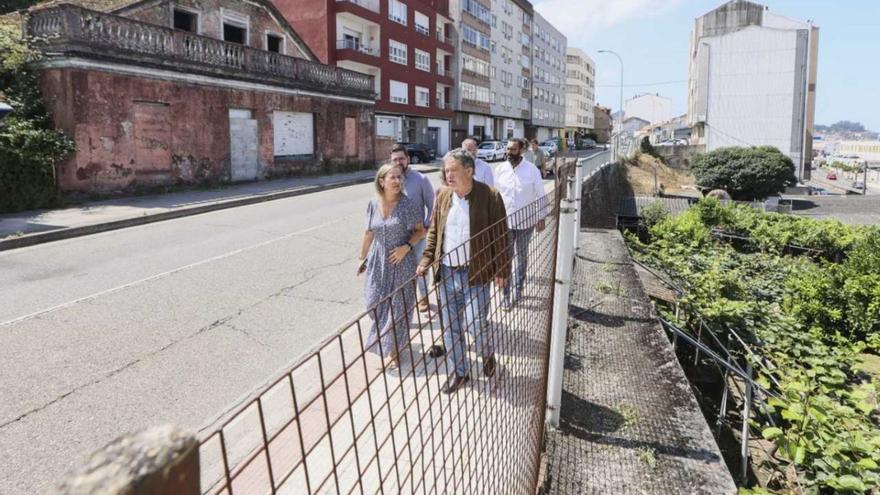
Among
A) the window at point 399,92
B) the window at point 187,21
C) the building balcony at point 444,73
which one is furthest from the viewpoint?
the building balcony at point 444,73

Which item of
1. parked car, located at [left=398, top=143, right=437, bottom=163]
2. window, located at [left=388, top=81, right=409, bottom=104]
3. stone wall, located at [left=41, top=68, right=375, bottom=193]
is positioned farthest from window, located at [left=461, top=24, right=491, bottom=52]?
stone wall, located at [left=41, top=68, right=375, bottom=193]

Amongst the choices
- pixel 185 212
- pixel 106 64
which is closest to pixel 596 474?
pixel 185 212

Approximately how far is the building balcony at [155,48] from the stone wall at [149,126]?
484mm

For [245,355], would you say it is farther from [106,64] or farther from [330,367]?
[106,64]

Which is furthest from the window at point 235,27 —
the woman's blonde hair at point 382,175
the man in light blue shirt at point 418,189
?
the woman's blonde hair at point 382,175

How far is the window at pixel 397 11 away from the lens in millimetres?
39291

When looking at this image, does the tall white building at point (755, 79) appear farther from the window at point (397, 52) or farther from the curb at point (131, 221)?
the curb at point (131, 221)

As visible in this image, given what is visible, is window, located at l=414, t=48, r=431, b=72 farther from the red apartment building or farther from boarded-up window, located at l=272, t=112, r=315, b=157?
boarded-up window, located at l=272, t=112, r=315, b=157

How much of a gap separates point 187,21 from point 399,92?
65.8ft

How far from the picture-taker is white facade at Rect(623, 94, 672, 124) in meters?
120

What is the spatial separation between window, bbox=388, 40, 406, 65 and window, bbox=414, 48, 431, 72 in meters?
2.12

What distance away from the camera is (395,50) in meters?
39.8

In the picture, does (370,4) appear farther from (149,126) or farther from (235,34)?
(149,126)

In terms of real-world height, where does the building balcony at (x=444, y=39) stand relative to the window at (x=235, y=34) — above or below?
above
